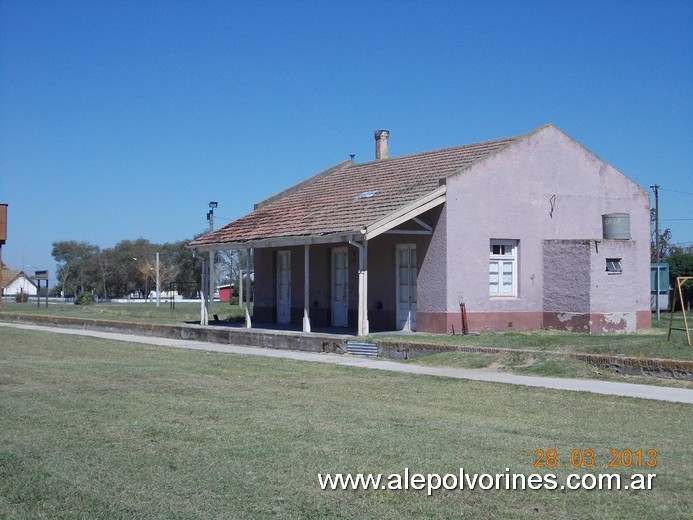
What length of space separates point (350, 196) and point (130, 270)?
77.2 metres

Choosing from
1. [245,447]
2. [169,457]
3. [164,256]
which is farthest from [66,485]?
[164,256]

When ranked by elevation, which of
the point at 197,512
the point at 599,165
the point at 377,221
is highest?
the point at 599,165

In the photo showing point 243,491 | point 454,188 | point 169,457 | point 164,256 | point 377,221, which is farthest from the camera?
point 164,256

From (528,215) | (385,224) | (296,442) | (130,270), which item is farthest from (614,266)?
(130,270)

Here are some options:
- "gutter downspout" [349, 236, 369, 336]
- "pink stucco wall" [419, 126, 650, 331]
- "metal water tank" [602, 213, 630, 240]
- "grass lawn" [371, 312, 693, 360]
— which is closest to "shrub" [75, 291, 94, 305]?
"pink stucco wall" [419, 126, 650, 331]

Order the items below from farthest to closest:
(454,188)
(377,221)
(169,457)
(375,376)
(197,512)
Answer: (454,188), (377,221), (375,376), (169,457), (197,512)

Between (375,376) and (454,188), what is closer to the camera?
(375,376)

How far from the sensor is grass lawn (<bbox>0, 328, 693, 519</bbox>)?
6.44m

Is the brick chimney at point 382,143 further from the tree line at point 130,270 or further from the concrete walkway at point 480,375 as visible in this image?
the tree line at point 130,270

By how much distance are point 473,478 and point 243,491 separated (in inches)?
75.3

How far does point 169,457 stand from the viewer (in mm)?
7949

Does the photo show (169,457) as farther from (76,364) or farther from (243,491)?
(76,364)

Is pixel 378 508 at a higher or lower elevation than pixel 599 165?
lower

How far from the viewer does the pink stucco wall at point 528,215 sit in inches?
894
